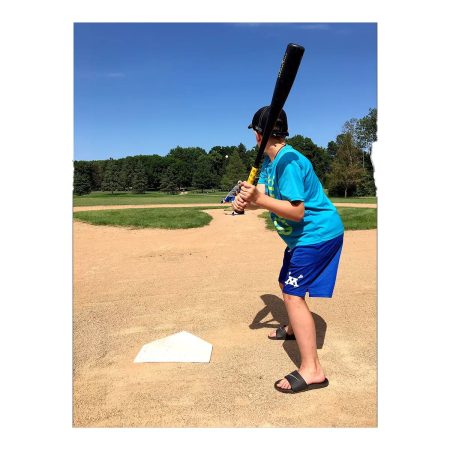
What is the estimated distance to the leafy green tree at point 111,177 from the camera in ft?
93.3

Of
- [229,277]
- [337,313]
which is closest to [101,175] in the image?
[229,277]

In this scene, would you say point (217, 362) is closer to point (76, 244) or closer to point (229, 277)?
point (229, 277)

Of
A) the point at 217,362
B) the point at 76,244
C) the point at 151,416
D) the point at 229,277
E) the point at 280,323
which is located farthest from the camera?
the point at 76,244

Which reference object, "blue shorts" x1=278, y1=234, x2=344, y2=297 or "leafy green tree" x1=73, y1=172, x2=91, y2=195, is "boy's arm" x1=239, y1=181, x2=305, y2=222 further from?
"leafy green tree" x1=73, y1=172, x2=91, y2=195

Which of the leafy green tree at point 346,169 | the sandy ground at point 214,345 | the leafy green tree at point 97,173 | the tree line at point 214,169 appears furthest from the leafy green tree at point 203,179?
the sandy ground at point 214,345

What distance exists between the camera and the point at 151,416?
206 centimetres

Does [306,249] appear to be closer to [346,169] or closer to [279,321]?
[279,321]

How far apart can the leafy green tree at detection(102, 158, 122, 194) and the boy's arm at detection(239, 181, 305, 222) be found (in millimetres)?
26853

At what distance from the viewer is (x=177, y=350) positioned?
2.82 m

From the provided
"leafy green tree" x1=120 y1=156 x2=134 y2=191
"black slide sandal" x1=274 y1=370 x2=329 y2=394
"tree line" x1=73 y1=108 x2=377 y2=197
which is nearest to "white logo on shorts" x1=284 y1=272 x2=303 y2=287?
"black slide sandal" x1=274 y1=370 x2=329 y2=394

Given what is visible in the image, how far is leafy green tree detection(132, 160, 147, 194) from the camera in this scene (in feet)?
120

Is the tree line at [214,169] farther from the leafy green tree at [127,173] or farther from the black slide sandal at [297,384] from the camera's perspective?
the black slide sandal at [297,384]

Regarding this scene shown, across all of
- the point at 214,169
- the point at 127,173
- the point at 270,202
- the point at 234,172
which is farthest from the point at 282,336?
the point at 214,169
